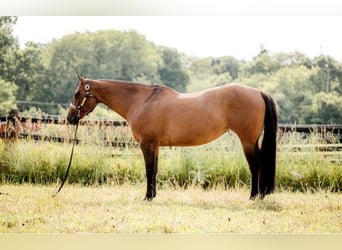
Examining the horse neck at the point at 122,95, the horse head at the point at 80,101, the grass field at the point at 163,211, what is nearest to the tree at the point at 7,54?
the horse head at the point at 80,101

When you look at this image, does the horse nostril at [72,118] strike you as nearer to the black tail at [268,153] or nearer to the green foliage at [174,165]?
the green foliage at [174,165]

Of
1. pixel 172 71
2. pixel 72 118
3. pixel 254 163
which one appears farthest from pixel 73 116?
pixel 254 163

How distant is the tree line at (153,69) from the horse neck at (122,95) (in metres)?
0.08

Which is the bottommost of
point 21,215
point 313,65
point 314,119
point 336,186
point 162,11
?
point 21,215

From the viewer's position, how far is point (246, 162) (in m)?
4.14

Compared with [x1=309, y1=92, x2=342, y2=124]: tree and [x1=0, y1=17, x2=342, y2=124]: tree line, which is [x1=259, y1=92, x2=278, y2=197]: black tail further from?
[x1=309, y1=92, x2=342, y2=124]: tree

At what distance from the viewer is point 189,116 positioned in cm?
412

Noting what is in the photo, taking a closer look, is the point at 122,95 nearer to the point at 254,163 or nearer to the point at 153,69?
the point at 153,69

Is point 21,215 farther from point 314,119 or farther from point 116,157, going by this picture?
point 314,119

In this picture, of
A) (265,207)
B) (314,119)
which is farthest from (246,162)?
(314,119)

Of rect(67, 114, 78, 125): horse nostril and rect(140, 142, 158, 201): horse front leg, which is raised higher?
rect(67, 114, 78, 125): horse nostril

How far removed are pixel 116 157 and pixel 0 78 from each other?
1.12m

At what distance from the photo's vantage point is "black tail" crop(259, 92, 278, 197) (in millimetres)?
4023

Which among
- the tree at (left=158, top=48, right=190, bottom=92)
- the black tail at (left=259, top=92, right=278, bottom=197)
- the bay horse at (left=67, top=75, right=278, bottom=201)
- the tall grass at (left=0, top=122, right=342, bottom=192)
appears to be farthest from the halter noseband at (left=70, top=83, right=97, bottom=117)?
the black tail at (left=259, top=92, right=278, bottom=197)
